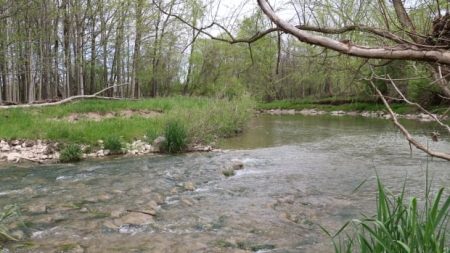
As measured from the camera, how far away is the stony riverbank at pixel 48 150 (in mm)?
10891

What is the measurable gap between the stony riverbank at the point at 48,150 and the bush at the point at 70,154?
21 centimetres

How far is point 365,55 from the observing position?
244 cm

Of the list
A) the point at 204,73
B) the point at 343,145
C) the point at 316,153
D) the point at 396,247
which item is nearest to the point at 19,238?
the point at 396,247

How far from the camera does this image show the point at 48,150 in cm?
1146

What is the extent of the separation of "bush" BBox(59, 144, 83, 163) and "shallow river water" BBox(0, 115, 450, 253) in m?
0.57

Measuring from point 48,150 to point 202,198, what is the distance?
20.1 ft

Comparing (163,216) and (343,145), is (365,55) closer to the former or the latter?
(163,216)

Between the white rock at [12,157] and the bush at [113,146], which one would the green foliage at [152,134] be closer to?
the bush at [113,146]

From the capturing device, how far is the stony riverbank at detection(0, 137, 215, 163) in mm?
10891

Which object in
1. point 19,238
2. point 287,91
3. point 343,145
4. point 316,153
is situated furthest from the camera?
point 287,91

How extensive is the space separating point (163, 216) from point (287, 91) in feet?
158

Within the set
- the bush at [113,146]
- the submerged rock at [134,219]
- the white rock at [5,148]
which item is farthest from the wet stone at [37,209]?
the white rock at [5,148]

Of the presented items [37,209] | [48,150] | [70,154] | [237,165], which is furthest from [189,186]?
[48,150]

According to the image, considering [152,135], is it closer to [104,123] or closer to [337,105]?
[104,123]
